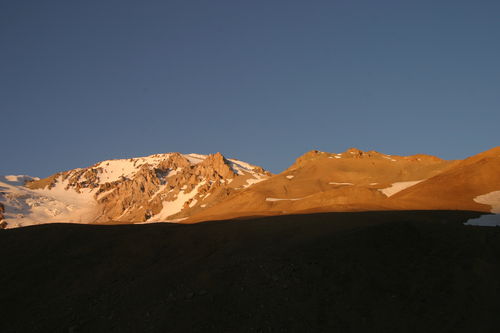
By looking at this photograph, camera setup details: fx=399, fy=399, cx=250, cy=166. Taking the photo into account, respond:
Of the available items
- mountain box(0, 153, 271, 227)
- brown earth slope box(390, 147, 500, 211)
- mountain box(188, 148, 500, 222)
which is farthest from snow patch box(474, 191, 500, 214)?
mountain box(0, 153, 271, 227)

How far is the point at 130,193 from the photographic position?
517ft

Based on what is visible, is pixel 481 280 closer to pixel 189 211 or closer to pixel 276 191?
pixel 276 191

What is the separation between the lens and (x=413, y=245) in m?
17.0

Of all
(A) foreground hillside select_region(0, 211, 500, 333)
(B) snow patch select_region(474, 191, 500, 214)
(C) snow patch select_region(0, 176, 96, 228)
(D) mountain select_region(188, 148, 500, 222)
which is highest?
(C) snow patch select_region(0, 176, 96, 228)

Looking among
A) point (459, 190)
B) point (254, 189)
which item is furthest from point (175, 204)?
point (459, 190)

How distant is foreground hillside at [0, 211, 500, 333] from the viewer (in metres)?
14.0

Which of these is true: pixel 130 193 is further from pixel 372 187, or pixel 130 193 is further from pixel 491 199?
pixel 491 199

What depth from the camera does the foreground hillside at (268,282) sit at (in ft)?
46.0

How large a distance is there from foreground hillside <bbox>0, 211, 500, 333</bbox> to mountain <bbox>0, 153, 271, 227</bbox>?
300 ft

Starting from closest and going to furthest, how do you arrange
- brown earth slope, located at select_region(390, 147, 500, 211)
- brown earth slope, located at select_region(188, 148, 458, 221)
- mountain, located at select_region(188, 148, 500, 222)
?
1. brown earth slope, located at select_region(390, 147, 500, 211)
2. mountain, located at select_region(188, 148, 500, 222)
3. brown earth slope, located at select_region(188, 148, 458, 221)

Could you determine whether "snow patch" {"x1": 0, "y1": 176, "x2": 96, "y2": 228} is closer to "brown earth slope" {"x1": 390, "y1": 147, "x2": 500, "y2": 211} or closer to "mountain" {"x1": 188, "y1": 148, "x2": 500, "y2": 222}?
"mountain" {"x1": 188, "y1": 148, "x2": 500, "y2": 222}

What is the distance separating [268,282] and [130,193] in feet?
489

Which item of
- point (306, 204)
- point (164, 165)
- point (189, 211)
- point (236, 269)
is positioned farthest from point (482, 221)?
point (164, 165)

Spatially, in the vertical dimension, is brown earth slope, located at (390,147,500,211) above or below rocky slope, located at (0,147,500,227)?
below
